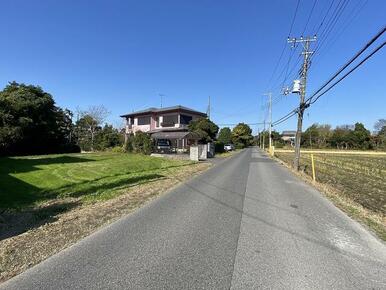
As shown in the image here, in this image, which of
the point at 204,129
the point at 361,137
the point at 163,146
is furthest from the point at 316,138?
the point at 163,146

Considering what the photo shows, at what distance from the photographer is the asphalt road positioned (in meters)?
4.84

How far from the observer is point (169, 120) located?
5831 cm

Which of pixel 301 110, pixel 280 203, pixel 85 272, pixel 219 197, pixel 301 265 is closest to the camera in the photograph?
pixel 85 272

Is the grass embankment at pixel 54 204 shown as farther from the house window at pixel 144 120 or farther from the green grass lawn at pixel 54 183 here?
the house window at pixel 144 120

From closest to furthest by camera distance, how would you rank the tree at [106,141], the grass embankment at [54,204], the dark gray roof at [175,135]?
the grass embankment at [54,204] < the dark gray roof at [175,135] < the tree at [106,141]

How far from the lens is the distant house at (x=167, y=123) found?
171ft

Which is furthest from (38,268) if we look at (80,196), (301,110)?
(301,110)

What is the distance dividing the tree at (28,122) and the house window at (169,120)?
18580 mm

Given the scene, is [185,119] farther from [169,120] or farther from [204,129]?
[204,129]

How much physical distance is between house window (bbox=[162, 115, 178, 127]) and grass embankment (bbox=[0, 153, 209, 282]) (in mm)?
37807

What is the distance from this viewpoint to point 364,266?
568cm

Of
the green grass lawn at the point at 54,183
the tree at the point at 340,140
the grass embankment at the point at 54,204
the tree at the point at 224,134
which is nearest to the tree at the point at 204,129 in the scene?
the green grass lawn at the point at 54,183

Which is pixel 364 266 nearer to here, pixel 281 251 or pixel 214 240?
A: pixel 281 251

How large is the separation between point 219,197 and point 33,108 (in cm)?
2654
